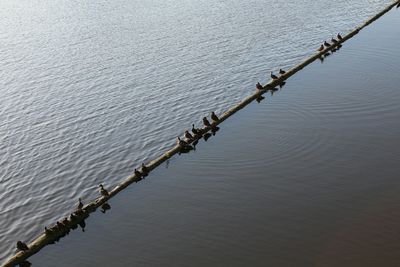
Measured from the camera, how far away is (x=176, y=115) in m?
46.2

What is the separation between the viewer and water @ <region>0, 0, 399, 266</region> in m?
32.6

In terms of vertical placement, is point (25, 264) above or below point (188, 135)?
below

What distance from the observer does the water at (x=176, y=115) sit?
107 feet

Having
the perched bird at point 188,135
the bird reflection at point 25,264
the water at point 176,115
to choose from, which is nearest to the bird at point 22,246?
the bird reflection at point 25,264

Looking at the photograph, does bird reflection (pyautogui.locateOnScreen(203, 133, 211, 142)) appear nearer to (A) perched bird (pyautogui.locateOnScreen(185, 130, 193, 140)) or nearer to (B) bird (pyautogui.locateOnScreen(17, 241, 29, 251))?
(A) perched bird (pyautogui.locateOnScreen(185, 130, 193, 140))

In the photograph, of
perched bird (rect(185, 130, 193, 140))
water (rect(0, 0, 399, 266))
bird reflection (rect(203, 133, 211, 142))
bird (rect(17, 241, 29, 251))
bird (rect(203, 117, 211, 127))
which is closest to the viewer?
bird (rect(17, 241, 29, 251))

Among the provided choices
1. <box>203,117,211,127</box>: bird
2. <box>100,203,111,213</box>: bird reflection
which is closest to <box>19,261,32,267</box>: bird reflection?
<box>100,203,111,213</box>: bird reflection

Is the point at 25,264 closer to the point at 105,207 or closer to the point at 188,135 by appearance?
the point at 105,207

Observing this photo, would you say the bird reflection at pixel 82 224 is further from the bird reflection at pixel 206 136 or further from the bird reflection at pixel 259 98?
the bird reflection at pixel 259 98

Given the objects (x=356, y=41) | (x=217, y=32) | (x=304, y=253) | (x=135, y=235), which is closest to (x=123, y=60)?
(x=217, y=32)

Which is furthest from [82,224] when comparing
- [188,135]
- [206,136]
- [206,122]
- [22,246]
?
[206,122]

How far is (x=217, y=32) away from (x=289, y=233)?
45.4 meters

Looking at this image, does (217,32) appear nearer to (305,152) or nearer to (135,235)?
(305,152)

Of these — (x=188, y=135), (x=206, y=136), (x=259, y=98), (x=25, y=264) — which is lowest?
(x=25, y=264)
